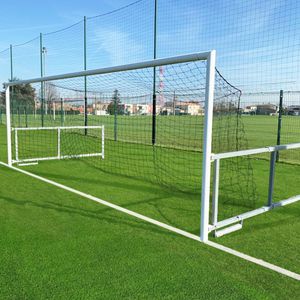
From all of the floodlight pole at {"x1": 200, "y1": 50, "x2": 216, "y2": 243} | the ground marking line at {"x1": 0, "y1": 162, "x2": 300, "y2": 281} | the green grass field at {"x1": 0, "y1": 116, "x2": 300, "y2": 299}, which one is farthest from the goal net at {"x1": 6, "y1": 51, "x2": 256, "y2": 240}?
the green grass field at {"x1": 0, "y1": 116, "x2": 300, "y2": 299}

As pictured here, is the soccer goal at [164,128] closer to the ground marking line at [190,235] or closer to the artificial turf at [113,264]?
the ground marking line at [190,235]

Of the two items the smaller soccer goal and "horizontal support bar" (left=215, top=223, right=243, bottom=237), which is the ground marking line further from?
the smaller soccer goal

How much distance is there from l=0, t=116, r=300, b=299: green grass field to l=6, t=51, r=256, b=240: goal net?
1.61 ft

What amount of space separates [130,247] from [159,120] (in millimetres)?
9252

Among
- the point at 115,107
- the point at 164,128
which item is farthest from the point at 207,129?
the point at 164,128

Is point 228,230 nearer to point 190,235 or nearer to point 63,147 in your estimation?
point 190,235

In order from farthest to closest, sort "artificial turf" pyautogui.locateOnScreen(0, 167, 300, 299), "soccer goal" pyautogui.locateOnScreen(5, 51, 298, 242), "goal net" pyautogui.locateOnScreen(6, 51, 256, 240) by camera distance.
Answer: "goal net" pyautogui.locateOnScreen(6, 51, 256, 240) < "soccer goal" pyautogui.locateOnScreen(5, 51, 298, 242) < "artificial turf" pyautogui.locateOnScreen(0, 167, 300, 299)

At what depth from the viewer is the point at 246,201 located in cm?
509

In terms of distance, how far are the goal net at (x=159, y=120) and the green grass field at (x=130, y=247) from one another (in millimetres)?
491

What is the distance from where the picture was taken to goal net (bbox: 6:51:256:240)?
419 centimetres

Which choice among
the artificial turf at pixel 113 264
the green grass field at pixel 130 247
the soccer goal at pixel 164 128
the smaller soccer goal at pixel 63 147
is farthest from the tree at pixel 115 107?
the artificial turf at pixel 113 264

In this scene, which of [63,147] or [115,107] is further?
[115,107]

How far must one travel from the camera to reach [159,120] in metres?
12.3

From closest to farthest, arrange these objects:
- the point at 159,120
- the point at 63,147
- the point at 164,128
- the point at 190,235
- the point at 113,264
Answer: the point at 113,264
the point at 190,235
the point at 63,147
the point at 159,120
the point at 164,128
